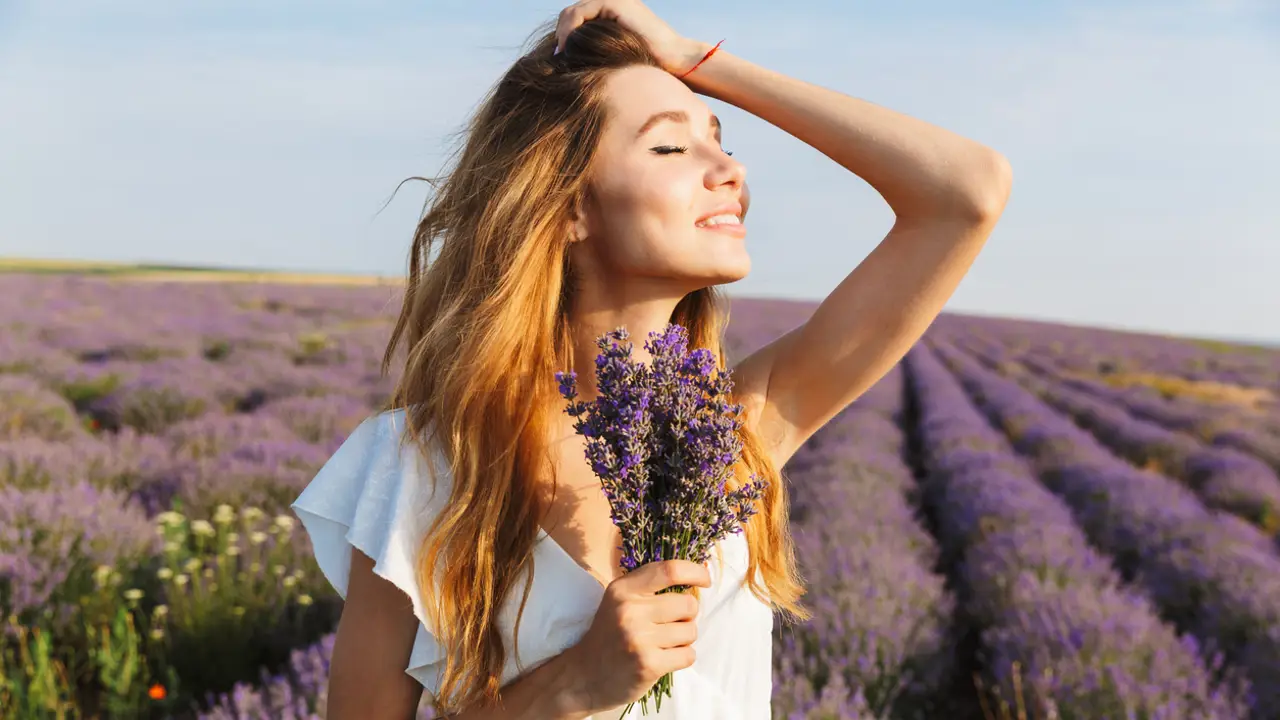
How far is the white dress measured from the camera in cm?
153

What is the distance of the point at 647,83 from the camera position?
1682 mm

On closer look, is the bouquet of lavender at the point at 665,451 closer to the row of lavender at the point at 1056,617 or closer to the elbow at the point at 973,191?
the elbow at the point at 973,191

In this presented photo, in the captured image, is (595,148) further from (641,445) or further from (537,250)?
(641,445)

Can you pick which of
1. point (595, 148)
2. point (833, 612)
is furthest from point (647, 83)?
point (833, 612)

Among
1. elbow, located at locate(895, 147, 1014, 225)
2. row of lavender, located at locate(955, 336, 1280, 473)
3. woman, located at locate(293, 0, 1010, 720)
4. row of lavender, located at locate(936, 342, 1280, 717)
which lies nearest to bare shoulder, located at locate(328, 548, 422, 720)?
woman, located at locate(293, 0, 1010, 720)

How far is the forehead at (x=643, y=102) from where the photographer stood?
1.63 metres

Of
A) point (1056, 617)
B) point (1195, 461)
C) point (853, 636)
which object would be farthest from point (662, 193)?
point (1195, 461)

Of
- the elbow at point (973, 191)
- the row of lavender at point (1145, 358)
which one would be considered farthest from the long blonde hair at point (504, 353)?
the row of lavender at point (1145, 358)

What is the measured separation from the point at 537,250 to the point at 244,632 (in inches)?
118

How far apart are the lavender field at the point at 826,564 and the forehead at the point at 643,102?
2.79 feet

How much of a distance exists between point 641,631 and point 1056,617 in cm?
344

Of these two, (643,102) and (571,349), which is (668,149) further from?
(571,349)

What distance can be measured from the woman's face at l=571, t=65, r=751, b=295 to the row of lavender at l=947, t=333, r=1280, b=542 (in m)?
7.29

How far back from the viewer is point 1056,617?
4.20 m
